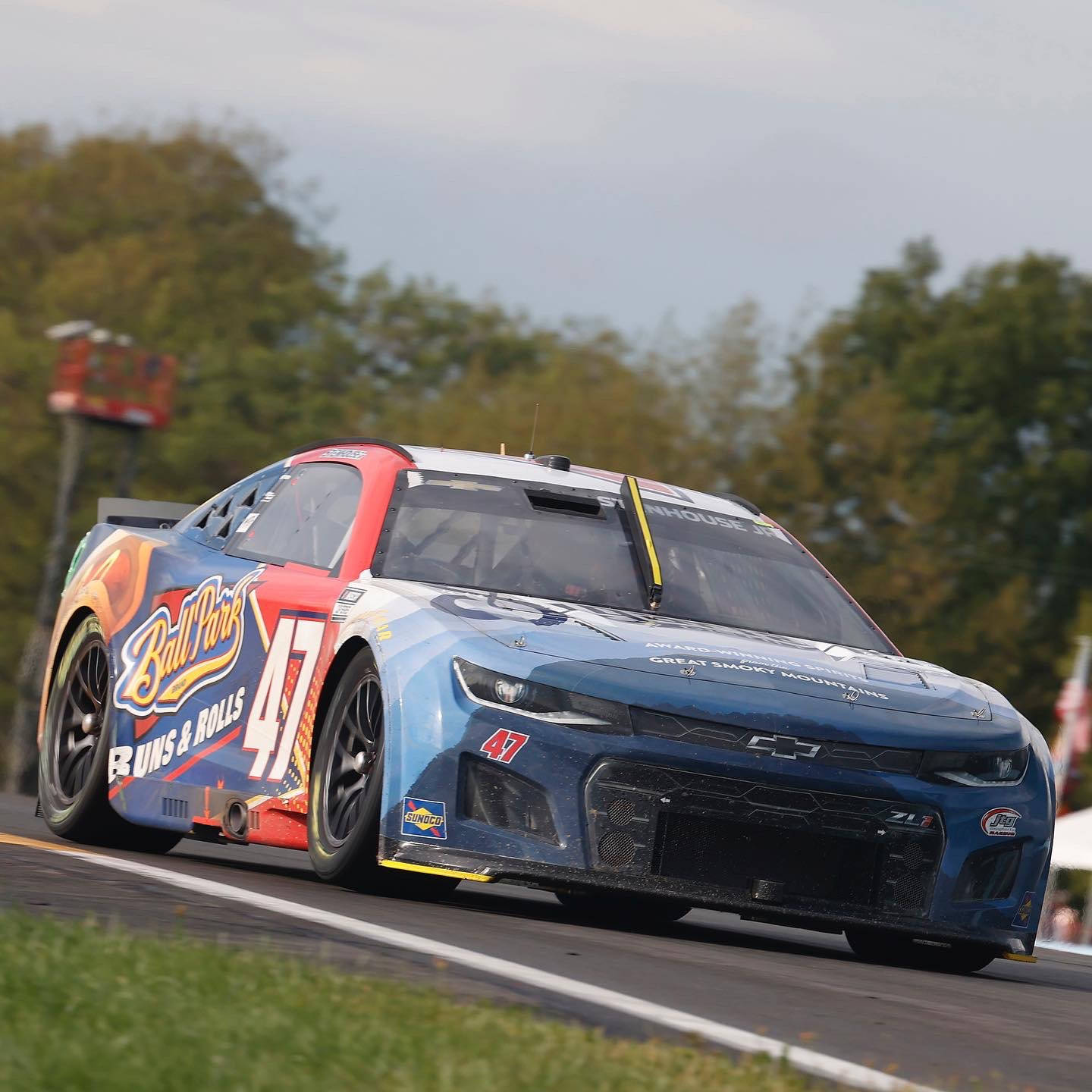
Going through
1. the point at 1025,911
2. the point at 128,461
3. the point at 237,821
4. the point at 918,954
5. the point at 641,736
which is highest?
the point at 128,461

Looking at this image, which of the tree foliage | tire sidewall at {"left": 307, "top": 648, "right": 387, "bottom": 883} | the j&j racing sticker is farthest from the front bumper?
the tree foliage

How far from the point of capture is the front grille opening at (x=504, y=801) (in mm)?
6801

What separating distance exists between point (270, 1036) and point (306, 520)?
442cm

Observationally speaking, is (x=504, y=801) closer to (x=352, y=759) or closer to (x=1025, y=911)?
(x=352, y=759)

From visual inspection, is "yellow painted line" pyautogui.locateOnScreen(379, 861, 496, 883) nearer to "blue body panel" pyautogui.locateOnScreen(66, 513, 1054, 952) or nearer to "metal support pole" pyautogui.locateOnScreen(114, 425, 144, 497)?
"blue body panel" pyautogui.locateOnScreen(66, 513, 1054, 952)

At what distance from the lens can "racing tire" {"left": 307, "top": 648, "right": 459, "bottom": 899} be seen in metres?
7.05

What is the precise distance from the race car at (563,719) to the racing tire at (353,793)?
0.01 meters

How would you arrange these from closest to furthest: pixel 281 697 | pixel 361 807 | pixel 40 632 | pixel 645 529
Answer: pixel 361 807 → pixel 281 697 → pixel 645 529 → pixel 40 632

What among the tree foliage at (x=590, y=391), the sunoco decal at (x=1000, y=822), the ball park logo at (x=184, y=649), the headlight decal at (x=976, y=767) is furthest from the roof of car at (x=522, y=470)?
the tree foliage at (x=590, y=391)

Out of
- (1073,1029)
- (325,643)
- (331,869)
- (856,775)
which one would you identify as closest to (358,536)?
(325,643)

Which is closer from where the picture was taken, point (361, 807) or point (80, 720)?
point (361, 807)

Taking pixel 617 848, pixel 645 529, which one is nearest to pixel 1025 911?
pixel 617 848

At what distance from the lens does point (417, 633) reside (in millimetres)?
7066

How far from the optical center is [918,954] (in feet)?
A: 25.7
